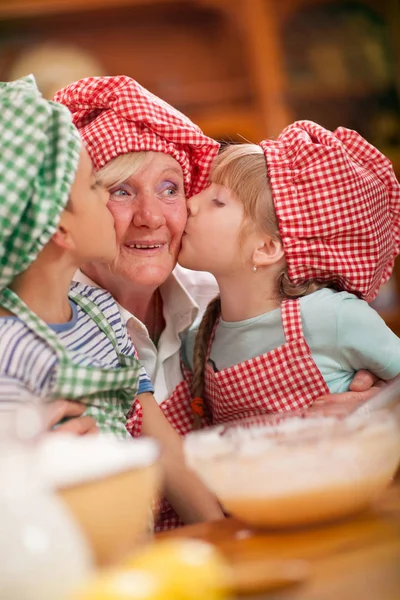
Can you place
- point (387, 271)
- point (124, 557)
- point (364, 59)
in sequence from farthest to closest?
point (364, 59), point (387, 271), point (124, 557)

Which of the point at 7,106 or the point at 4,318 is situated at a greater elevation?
the point at 7,106

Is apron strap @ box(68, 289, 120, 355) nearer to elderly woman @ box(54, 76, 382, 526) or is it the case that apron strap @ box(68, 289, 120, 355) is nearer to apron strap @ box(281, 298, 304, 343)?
elderly woman @ box(54, 76, 382, 526)

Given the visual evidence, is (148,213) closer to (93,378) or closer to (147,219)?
(147,219)

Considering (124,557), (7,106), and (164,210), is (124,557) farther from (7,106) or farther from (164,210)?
(164,210)

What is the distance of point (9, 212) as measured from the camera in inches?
Answer: 43.1

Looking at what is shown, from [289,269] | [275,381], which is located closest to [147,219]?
[289,269]

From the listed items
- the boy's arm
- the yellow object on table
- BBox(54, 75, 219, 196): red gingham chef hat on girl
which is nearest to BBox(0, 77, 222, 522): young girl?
the boy's arm

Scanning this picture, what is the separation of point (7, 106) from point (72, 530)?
73 centimetres

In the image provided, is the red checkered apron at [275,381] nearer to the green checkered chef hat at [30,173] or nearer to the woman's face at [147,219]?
the woman's face at [147,219]

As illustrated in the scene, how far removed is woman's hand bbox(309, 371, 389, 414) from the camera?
1.46m

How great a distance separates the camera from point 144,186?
5.28ft

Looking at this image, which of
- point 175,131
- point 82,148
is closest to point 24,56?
point 175,131

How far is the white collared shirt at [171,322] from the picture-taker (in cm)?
164

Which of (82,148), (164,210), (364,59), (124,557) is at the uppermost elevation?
(82,148)
